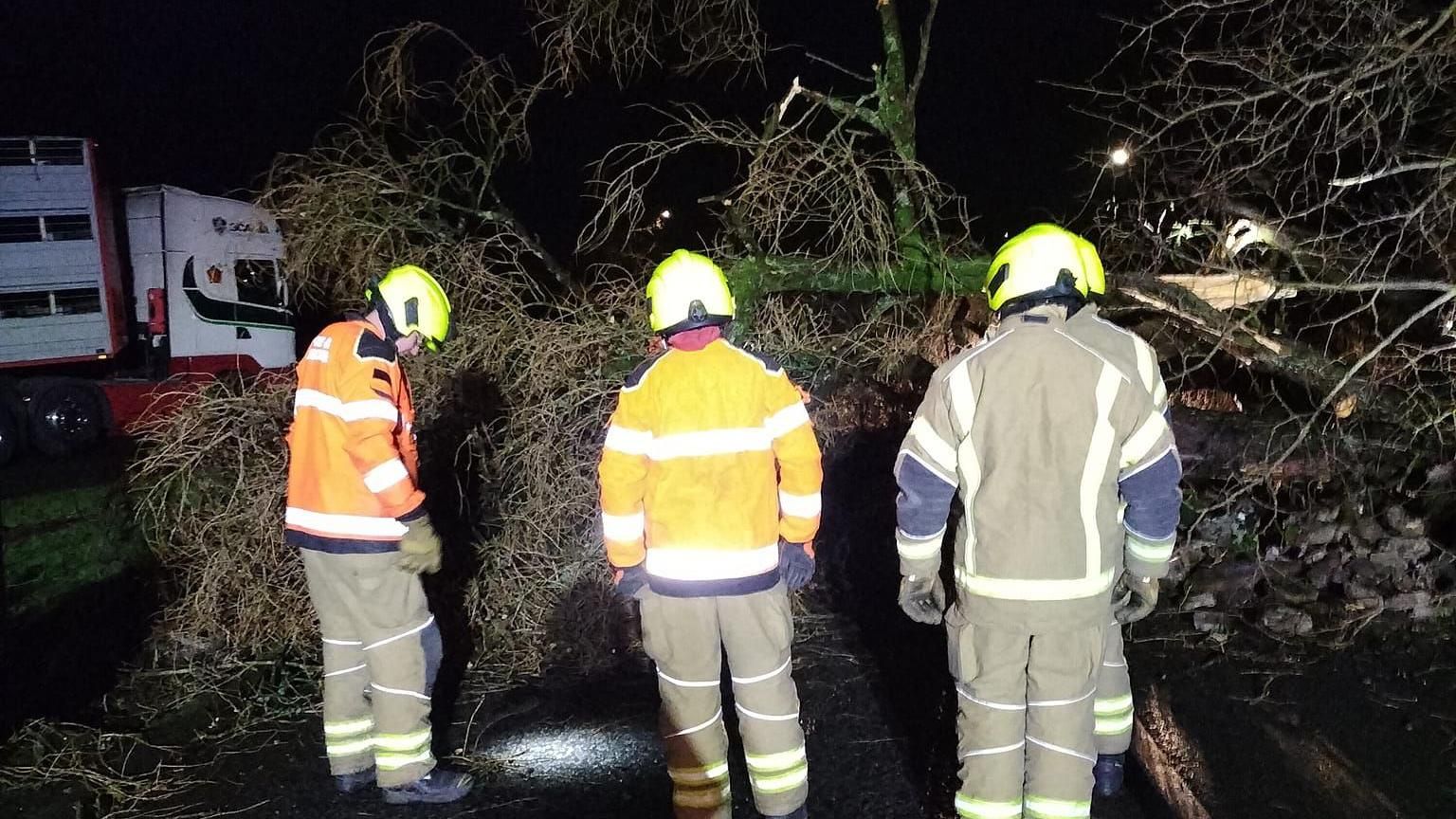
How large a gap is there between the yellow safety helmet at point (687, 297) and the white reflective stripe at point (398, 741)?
1.81 metres

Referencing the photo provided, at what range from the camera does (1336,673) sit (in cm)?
387

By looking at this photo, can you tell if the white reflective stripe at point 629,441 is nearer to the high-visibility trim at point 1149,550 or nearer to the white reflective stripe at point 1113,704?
the high-visibility trim at point 1149,550

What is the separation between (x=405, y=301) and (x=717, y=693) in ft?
5.84

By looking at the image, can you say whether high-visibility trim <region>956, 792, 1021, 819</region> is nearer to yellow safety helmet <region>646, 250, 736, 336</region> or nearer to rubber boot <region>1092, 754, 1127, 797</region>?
rubber boot <region>1092, 754, 1127, 797</region>

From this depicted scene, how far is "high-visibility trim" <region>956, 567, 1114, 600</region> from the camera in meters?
2.60

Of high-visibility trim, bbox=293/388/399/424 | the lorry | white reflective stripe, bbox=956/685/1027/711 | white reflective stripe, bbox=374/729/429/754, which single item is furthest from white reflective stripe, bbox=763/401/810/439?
the lorry

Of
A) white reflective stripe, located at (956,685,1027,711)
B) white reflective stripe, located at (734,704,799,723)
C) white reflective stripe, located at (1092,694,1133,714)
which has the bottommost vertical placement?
white reflective stripe, located at (1092,694,1133,714)

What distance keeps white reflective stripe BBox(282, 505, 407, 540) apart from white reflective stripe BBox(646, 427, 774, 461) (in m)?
1.09

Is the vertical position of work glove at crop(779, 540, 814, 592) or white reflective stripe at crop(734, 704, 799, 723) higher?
work glove at crop(779, 540, 814, 592)

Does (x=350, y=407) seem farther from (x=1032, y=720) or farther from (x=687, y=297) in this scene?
(x=1032, y=720)

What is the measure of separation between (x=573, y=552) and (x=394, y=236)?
2.15m

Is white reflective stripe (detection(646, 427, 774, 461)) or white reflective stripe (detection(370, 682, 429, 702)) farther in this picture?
white reflective stripe (detection(370, 682, 429, 702))

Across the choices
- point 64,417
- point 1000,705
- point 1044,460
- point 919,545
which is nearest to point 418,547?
point 919,545

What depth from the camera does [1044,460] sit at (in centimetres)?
257
